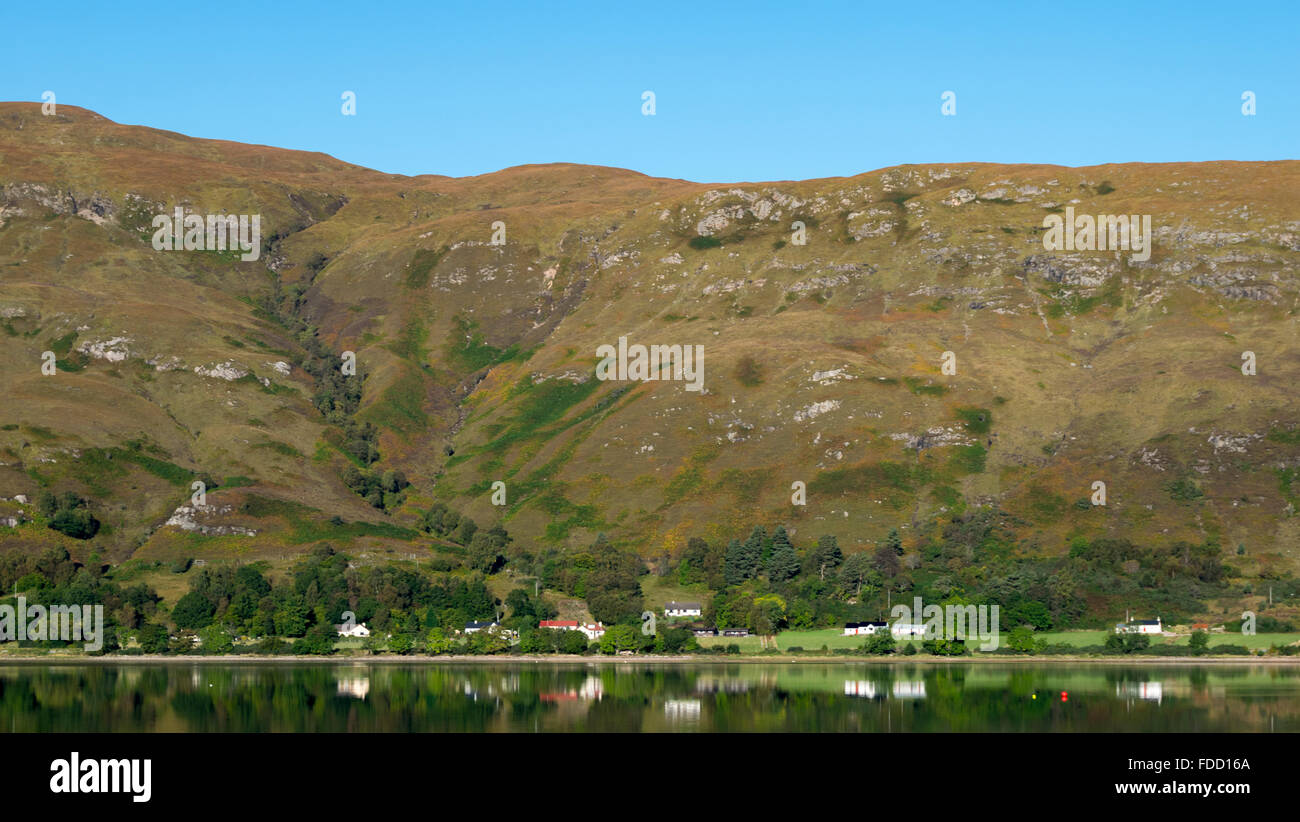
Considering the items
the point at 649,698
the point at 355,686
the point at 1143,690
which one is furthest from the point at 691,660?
the point at 1143,690

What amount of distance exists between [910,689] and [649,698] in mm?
29225

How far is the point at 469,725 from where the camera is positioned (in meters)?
118

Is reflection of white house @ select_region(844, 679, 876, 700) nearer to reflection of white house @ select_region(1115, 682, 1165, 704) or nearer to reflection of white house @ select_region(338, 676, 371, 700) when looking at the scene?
reflection of white house @ select_region(1115, 682, 1165, 704)

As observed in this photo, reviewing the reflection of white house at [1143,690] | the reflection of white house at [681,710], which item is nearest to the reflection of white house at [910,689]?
the reflection of white house at [1143,690]

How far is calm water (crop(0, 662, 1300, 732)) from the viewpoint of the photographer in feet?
390

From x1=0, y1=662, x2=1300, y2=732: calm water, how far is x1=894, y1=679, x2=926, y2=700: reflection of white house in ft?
0.67

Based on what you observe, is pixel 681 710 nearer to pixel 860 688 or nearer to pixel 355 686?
pixel 860 688

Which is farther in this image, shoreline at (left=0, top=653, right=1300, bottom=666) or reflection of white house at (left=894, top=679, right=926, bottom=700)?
shoreline at (left=0, top=653, right=1300, bottom=666)

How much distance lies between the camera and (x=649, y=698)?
14025 centimetres

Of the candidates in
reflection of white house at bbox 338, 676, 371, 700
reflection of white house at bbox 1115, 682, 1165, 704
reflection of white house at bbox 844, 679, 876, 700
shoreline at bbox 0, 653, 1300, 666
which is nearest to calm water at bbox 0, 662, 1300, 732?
reflection of white house at bbox 1115, 682, 1165, 704

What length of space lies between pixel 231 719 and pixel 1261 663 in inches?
5223
